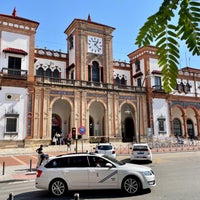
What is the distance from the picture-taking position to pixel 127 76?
4362 cm

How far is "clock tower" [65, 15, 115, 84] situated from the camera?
35094 millimetres

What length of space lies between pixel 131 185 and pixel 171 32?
309 inches

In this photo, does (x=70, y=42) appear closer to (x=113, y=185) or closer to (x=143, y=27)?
(x=113, y=185)

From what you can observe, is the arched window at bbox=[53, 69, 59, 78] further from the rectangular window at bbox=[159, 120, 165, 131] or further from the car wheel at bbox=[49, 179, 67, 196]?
the car wheel at bbox=[49, 179, 67, 196]

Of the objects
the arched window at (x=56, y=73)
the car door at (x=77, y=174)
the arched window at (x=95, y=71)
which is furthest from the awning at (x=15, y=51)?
the car door at (x=77, y=174)

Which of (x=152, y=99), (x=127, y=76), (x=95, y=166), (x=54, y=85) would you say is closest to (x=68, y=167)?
(x=95, y=166)

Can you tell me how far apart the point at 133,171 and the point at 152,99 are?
3038 cm

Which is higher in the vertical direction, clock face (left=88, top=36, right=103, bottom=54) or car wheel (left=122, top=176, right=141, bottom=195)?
clock face (left=88, top=36, right=103, bottom=54)

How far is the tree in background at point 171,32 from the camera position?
158 centimetres

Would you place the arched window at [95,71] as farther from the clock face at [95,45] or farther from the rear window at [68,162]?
the rear window at [68,162]

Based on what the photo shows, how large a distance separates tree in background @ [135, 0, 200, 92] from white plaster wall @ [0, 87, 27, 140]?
27.7m

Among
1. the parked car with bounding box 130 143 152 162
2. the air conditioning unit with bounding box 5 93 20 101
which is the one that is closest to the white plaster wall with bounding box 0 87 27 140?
the air conditioning unit with bounding box 5 93 20 101

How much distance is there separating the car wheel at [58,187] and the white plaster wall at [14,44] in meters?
23.3

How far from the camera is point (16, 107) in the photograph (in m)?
27.9
